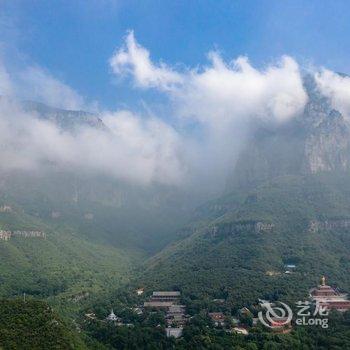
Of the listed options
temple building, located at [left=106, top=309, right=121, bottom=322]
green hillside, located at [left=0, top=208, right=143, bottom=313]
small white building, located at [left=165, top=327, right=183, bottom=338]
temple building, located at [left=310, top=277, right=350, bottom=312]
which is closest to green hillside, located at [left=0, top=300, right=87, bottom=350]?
small white building, located at [left=165, top=327, right=183, bottom=338]

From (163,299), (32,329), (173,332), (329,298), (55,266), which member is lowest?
(173,332)

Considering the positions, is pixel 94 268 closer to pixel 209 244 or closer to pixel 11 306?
pixel 209 244

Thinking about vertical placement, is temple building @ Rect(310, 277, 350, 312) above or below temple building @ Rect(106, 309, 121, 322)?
above

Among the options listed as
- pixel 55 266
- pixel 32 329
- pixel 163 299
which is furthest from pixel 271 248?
pixel 32 329

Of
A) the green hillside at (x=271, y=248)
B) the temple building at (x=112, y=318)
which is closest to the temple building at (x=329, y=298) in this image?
the green hillside at (x=271, y=248)

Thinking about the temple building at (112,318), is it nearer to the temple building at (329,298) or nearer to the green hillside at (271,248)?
the green hillside at (271,248)

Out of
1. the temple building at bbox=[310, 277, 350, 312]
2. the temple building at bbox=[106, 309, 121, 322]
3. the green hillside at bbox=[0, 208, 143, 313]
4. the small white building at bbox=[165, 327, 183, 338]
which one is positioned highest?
the green hillside at bbox=[0, 208, 143, 313]

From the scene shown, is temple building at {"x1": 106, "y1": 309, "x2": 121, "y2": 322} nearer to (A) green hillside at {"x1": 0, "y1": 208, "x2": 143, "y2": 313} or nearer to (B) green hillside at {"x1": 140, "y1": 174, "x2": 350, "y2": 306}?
(A) green hillside at {"x1": 0, "y1": 208, "x2": 143, "y2": 313}

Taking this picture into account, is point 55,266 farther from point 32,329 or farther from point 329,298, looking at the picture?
point 32,329

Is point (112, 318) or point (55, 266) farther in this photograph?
point (55, 266)
